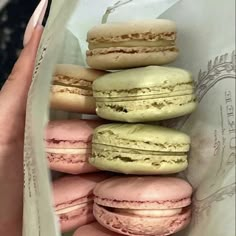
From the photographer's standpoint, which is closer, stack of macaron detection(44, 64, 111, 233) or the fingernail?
stack of macaron detection(44, 64, 111, 233)

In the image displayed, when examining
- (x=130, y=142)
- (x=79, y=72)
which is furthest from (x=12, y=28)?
(x=130, y=142)

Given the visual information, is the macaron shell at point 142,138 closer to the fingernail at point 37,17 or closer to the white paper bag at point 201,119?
the white paper bag at point 201,119

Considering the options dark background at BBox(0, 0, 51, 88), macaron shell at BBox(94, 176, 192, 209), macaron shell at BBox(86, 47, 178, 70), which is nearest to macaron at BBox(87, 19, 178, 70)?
macaron shell at BBox(86, 47, 178, 70)

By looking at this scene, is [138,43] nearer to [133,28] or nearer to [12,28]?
[133,28]

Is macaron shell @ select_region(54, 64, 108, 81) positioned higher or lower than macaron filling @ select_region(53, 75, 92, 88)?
higher

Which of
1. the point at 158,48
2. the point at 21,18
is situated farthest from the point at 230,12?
the point at 21,18

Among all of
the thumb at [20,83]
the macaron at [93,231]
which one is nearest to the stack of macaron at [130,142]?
the macaron at [93,231]

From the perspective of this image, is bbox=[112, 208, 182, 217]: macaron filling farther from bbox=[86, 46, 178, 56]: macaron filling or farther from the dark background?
the dark background
